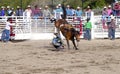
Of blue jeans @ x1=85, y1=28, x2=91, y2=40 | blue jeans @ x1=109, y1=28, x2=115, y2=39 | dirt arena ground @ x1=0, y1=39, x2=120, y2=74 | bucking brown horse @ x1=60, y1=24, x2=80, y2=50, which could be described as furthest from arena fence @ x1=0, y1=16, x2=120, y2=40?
bucking brown horse @ x1=60, y1=24, x2=80, y2=50

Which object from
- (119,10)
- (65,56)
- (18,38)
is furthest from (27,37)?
(65,56)

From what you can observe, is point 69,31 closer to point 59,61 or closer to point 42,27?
point 59,61

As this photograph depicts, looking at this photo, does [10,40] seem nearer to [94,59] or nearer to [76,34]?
[76,34]

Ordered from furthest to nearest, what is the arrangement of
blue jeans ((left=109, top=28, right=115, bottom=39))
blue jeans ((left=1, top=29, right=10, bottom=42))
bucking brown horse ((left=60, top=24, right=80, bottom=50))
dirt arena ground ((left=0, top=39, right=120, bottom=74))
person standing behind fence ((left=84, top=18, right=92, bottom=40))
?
blue jeans ((left=109, top=28, right=115, bottom=39))
person standing behind fence ((left=84, top=18, right=92, bottom=40))
blue jeans ((left=1, top=29, right=10, bottom=42))
bucking brown horse ((left=60, top=24, right=80, bottom=50))
dirt arena ground ((left=0, top=39, right=120, bottom=74))

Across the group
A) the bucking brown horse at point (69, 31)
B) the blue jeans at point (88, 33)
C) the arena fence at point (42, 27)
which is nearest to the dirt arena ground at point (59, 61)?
the bucking brown horse at point (69, 31)

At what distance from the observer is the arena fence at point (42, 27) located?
21.9 metres

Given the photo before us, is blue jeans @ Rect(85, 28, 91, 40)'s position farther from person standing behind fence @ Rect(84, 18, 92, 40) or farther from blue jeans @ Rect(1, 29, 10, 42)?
blue jeans @ Rect(1, 29, 10, 42)

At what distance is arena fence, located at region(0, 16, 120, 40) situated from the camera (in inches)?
862

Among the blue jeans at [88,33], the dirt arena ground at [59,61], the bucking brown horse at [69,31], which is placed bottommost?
the dirt arena ground at [59,61]

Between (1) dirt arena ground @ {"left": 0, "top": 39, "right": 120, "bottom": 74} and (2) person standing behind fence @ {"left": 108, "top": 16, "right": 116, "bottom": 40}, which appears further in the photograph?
(2) person standing behind fence @ {"left": 108, "top": 16, "right": 116, "bottom": 40}

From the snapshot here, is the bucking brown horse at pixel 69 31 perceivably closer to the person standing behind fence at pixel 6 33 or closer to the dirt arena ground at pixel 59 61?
the dirt arena ground at pixel 59 61

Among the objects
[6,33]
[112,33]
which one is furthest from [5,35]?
[112,33]

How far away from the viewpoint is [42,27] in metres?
22.9

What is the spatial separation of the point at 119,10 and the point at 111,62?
11.3 metres
